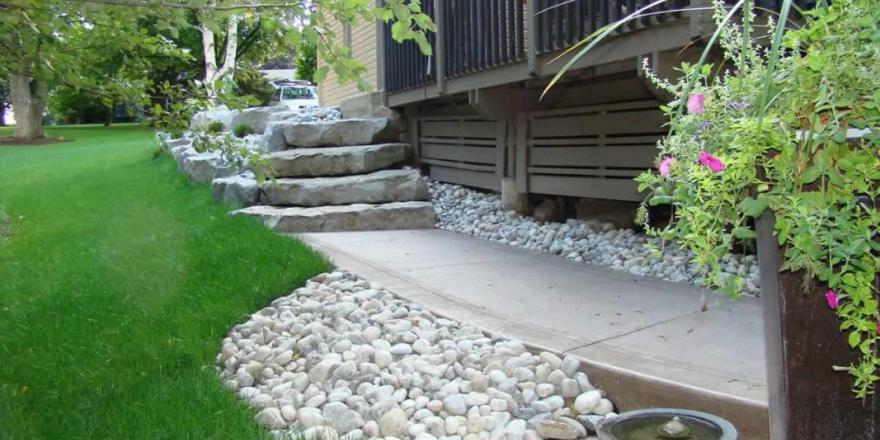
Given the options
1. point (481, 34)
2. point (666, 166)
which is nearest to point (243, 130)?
point (481, 34)

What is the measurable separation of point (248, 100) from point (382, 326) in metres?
1.22

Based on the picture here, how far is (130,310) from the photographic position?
412 centimetres

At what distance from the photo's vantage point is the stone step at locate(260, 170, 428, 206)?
718 centimetres

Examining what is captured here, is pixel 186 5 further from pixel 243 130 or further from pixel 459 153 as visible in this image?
pixel 243 130

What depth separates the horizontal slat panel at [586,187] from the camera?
569 cm

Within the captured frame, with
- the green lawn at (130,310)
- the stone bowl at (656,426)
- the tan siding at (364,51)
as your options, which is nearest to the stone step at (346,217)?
the green lawn at (130,310)

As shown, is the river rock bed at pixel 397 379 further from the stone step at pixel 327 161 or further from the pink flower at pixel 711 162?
the stone step at pixel 327 161

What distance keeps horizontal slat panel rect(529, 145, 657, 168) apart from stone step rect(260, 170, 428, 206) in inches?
50.0

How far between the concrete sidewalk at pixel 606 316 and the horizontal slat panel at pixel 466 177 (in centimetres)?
180

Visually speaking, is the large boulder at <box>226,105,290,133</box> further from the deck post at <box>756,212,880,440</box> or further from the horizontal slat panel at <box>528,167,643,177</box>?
the deck post at <box>756,212,880,440</box>

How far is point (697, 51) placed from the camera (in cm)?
405

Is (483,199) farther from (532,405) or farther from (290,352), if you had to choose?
(532,405)

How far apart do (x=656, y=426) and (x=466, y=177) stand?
614 centimetres

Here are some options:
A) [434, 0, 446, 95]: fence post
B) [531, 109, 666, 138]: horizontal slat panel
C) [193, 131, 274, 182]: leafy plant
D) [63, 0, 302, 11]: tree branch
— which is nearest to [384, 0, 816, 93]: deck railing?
[434, 0, 446, 95]: fence post
